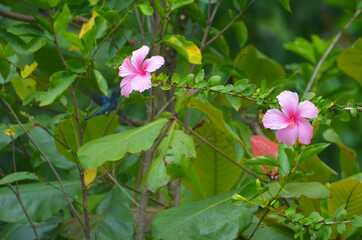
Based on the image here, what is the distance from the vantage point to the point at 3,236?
0.94m

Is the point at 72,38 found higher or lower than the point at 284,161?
higher

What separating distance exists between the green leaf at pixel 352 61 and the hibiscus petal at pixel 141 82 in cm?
62

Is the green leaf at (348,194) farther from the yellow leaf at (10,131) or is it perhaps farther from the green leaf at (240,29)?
the yellow leaf at (10,131)

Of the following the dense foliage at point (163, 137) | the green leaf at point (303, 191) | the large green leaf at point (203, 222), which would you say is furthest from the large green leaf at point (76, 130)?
the green leaf at point (303, 191)

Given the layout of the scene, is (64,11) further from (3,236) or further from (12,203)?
(3,236)

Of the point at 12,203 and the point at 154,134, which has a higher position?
the point at 154,134

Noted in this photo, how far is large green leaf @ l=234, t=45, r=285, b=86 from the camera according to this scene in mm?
1107

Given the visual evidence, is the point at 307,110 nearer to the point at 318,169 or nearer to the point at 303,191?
the point at 303,191

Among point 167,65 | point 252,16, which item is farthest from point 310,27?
point 167,65

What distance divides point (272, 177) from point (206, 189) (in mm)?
226

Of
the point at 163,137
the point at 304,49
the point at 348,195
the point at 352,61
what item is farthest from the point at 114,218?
the point at 304,49

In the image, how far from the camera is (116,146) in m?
0.68

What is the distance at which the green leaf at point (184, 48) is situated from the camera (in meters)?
0.76

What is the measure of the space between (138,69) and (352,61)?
658mm
